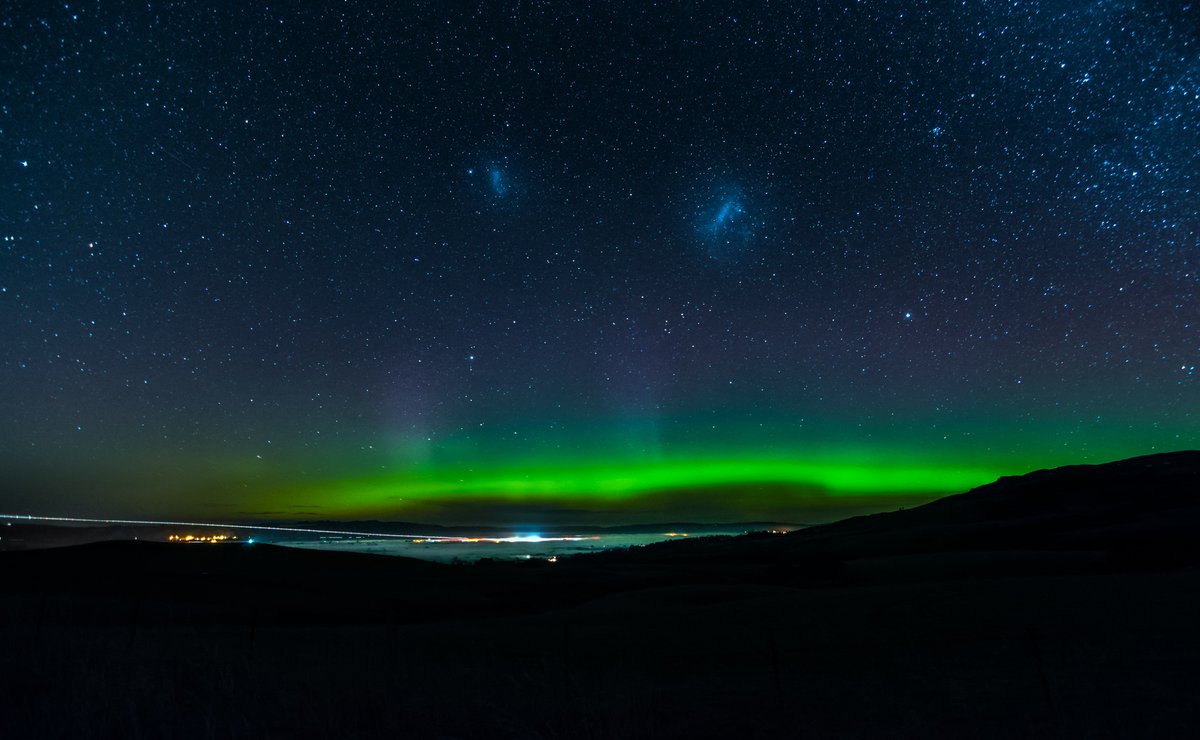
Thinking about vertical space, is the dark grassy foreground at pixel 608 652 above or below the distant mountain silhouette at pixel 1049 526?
below

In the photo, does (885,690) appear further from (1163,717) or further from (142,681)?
(142,681)

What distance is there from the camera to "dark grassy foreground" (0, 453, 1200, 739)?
966cm

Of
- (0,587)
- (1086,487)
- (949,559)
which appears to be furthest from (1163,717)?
(1086,487)

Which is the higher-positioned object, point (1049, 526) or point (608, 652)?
point (1049, 526)

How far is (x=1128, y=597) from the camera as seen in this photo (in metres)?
23.4

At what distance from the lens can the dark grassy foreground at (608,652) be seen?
31.7 ft

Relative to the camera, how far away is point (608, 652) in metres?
19.3

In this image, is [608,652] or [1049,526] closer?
[608,652]

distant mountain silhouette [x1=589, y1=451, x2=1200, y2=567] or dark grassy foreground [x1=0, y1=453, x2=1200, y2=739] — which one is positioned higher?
distant mountain silhouette [x1=589, y1=451, x2=1200, y2=567]

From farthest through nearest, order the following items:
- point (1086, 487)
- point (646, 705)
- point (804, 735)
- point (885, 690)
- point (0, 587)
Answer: point (1086, 487) < point (0, 587) < point (885, 690) < point (646, 705) < point (804, 735)

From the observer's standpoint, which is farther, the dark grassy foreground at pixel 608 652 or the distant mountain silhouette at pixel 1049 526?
the distant mountain silhouette at pixel 1049 526

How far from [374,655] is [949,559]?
119ft

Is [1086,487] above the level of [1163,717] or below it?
above

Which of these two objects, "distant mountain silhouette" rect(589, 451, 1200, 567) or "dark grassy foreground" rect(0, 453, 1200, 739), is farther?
"distant mountain silhouette" rect(589, 451, 1200, 567)
